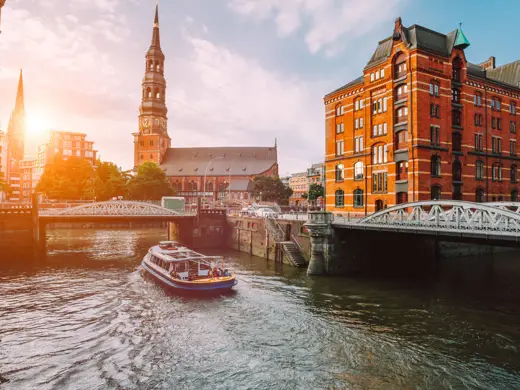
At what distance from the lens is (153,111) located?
357 ft

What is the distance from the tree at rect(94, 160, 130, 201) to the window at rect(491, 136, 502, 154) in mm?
71291

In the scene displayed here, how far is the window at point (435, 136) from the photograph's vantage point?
3566cm

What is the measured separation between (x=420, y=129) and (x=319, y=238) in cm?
1598

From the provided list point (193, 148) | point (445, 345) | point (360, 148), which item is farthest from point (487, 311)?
point (193, 148)

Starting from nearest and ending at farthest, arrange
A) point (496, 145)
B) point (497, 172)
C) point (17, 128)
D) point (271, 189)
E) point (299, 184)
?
1. point (497, 172)
2. point (496, 145)
3. point (271, 189)
4. point (17, 128)
5. point (299, 184)

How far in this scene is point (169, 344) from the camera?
51.5 ft

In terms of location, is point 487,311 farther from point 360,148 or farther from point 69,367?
point 360,148

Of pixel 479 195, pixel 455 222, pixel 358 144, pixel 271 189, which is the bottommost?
pixel 455 222

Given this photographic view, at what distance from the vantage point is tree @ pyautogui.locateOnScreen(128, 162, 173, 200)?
83812 millimetres

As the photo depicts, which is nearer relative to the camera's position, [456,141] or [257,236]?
[456,141]

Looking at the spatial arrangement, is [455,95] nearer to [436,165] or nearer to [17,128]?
[436,165]

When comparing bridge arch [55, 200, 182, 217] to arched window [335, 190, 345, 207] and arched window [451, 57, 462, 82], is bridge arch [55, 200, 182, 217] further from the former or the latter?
arched window [451, 57, 462, 82]

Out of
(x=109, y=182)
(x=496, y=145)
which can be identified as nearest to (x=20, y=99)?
(x=109, y=182)

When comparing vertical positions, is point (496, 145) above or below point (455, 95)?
below
